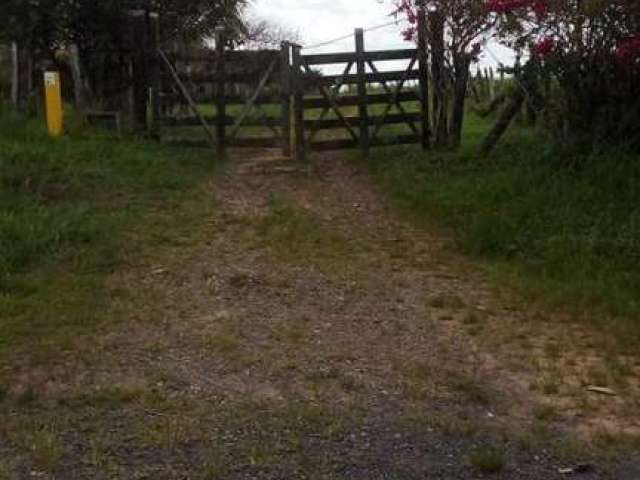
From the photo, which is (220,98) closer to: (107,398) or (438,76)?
(438,76)

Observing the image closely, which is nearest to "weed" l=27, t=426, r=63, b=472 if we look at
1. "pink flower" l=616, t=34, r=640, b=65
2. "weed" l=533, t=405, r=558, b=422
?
"weed" l=533, t=405, r=558, b=422

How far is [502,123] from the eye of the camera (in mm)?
13117

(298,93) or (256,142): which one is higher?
(298,93)

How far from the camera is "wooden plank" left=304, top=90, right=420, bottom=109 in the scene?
45.8 ft

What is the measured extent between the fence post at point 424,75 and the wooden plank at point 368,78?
0.14m

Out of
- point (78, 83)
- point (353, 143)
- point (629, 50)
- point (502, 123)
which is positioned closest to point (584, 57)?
point (629, 50)

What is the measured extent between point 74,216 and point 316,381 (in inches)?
174

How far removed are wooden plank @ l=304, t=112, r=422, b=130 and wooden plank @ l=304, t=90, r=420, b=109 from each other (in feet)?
0.74

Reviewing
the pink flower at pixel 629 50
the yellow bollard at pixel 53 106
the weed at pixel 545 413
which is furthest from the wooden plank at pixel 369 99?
the weed at pixel 545 413

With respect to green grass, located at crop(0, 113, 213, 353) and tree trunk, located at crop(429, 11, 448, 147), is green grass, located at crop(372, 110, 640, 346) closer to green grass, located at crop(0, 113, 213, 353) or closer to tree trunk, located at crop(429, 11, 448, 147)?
tree trunk, located at crop(429, 11, 448, 147)

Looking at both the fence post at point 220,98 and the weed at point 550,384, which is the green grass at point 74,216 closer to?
the fence post at point 220,98

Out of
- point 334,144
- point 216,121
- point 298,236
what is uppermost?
point 216,121

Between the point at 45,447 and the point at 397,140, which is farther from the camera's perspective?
the point at 397,140

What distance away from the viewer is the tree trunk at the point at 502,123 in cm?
1298
